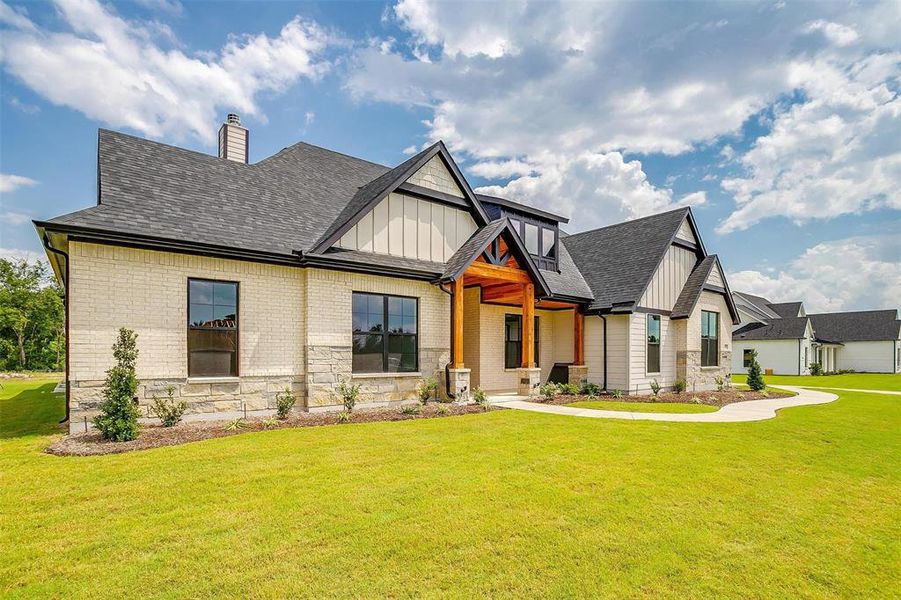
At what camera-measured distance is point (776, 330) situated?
130 ft

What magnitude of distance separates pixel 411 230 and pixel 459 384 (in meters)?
4.77

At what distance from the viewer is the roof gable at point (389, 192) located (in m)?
12.0

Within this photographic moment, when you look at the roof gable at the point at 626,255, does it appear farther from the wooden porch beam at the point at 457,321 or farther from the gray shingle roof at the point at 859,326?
the gray shingle roof at the point at 859,326

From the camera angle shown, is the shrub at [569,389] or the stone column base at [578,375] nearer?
the shrub at [569,389]

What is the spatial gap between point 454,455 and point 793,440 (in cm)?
707

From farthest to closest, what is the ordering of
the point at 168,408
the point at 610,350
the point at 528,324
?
1. the point at 610,350
2. the point at 528,324
3. the point at 168,408

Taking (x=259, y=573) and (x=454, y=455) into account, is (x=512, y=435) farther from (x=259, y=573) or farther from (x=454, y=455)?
(x=259, y=573)

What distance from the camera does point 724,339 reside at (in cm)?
2088

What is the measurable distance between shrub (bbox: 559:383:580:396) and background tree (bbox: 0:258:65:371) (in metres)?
36.2

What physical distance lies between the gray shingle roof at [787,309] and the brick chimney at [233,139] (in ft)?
166

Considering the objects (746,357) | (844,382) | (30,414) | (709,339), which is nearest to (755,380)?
(709,339)

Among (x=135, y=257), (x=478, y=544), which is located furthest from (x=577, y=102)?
(x=478, y=544)

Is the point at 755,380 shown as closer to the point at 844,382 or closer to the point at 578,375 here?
the point at 578,375

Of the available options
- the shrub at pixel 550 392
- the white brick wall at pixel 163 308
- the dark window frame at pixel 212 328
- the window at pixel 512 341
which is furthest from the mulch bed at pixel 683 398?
the dark window frame at pixel 212 328
